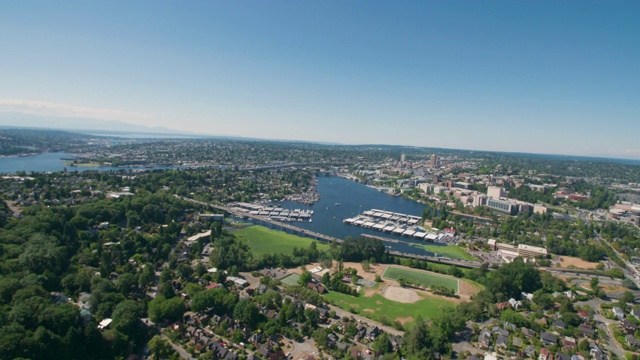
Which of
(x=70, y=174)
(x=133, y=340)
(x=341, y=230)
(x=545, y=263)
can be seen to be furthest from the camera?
(x=70, y=174)

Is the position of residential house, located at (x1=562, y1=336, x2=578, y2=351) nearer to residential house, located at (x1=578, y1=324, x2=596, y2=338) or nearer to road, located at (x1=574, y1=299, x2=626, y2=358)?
residential house, located at (x1=578, y1=324, x2=596, y2=338)

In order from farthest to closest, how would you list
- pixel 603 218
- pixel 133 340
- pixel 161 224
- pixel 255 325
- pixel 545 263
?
1. pixel 603 218
2. pixel 161 224
3. pixel 545 263
4. pixel 255 325
5. pixel 133 340

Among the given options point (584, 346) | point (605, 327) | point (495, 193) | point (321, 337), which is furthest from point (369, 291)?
point (495, 193)

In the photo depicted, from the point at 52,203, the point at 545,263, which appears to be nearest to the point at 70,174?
the point at 52,203

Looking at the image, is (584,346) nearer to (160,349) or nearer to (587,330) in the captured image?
(587,330)

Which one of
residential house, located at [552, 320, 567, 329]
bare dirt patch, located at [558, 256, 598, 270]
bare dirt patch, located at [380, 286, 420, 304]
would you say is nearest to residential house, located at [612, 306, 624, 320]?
residential house, located at [552, 320, 567, 329]

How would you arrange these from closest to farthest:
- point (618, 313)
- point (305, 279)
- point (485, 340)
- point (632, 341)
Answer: point (485, 340)
point (632, 341)
point (618, 313)
point (305, 279)

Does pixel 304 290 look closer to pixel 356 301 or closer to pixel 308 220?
pixel 356 301
